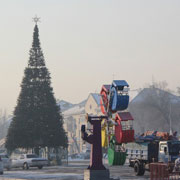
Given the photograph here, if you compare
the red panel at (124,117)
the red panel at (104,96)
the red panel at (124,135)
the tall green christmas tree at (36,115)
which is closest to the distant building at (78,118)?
the tall green christmas tree at (36,115)

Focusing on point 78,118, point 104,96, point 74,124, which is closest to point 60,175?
point 104,96

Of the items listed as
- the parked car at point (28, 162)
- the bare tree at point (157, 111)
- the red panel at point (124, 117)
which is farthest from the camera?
the bare tree at point (157, 111)

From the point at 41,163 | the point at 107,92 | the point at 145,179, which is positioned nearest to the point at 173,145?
the point at 145,179

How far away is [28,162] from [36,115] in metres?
14.9

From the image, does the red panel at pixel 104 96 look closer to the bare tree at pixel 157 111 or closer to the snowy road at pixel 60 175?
the snowy road at pixel 60 175

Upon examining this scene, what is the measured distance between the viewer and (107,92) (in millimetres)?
27141

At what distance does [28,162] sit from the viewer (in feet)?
155

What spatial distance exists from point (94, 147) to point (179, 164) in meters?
4.10

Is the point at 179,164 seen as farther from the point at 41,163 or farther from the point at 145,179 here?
the point at 41,163

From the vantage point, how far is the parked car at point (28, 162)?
154 feet

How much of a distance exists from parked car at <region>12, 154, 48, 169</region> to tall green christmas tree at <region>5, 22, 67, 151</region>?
39.3ft

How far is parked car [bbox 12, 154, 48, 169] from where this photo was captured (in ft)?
154

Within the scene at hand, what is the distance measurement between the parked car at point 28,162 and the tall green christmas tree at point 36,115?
472 inches

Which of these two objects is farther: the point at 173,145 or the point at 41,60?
the point at 41,60
